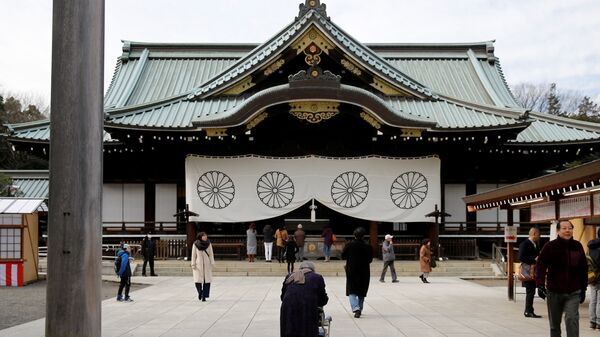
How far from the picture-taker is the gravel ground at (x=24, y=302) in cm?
1238

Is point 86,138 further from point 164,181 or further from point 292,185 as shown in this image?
point 164,181

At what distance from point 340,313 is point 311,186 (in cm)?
1189

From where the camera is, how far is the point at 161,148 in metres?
25.4

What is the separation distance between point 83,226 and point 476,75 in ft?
95.7

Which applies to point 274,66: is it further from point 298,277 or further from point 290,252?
point 298,277

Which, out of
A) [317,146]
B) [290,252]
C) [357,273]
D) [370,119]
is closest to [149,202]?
[317,146]

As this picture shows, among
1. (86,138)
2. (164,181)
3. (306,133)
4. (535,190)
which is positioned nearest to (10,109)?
(164,181)

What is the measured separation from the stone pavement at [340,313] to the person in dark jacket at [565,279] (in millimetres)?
1769

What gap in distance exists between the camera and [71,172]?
457 cm

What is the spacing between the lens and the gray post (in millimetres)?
4582

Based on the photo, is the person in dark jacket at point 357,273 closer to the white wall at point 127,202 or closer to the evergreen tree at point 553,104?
the white wall at point 127,202

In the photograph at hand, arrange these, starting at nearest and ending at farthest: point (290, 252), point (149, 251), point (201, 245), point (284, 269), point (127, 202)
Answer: point (201, 245), point (290, 252), point (149, 251), point (284, 269), point (127, 202)

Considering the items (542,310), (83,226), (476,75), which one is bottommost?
(542,310)

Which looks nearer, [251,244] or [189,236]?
[251,244]
